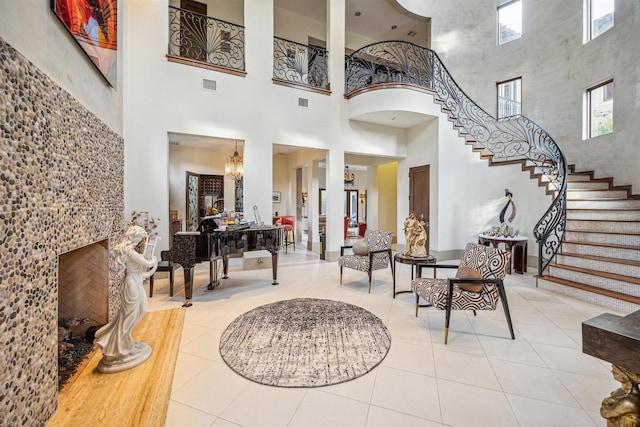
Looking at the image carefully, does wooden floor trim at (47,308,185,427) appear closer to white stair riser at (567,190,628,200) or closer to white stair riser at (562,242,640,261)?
white stair riser at (562,242,640,261)

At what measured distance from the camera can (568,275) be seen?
4.16 m

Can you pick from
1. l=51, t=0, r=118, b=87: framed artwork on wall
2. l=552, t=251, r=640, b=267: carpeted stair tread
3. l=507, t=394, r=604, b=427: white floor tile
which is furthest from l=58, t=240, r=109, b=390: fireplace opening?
l=552, t=251, r=640, b=267: carpeted stair tread

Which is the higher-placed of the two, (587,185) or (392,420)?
(587,185)

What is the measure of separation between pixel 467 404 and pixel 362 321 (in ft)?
4.54

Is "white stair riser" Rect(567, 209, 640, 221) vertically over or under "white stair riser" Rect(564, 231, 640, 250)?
over

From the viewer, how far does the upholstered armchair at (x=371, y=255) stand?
4180 millimetres

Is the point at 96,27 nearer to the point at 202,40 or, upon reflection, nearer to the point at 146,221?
the point at 146,221

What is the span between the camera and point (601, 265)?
396cm

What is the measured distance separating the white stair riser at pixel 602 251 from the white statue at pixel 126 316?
240 inches

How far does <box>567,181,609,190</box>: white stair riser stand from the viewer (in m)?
5.46

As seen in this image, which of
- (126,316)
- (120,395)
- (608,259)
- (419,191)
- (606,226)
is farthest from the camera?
(419,191)

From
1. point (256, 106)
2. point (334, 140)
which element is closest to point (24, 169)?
point (256, 106)

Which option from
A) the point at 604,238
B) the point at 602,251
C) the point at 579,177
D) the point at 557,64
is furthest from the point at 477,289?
the point at 557,64

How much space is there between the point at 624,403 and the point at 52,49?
3.55 metres
